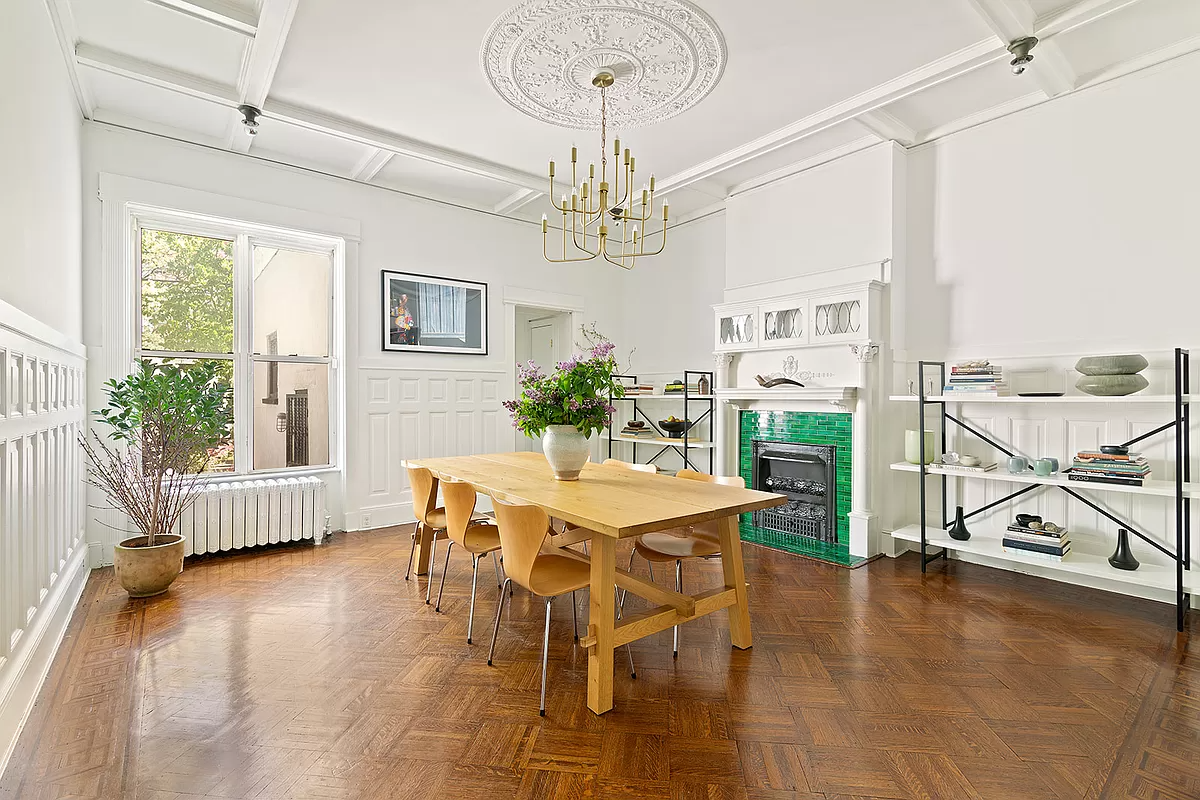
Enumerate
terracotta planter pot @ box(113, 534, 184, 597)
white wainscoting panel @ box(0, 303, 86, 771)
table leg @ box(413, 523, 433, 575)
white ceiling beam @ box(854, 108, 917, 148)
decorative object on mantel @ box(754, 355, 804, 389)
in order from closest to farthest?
white wainscoting panel @ box(0, 303, 86, 771) → terracotta planter pot @ box(113, 534, 184, 597) → table leg @ box(413, 523, 433, 575) → white ceiling beam @ box(854, 108, 917, 148) → decorative object on mantel @ box(754, 355, 804, 389)

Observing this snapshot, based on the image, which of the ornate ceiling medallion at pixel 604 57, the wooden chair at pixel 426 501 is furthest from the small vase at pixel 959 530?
the wooden chair at pixel 426 501

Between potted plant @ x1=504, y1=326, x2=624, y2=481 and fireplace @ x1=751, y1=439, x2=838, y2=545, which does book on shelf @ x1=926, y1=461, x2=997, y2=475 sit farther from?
potted plant @ x1=504, y1=326, x2=624, y2=481

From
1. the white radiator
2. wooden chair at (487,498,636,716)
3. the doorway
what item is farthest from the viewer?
the doorway

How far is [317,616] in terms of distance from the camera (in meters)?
3.16

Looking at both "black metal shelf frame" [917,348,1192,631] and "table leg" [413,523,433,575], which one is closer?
"black metal shelf frame" [917,348,1192,631]

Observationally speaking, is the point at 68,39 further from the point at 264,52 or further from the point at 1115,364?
the point at 1115,364

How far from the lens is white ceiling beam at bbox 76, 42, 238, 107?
3244mm

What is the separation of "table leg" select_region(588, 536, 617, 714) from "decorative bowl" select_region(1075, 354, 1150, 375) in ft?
9.93

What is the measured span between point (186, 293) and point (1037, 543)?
20.2 ft

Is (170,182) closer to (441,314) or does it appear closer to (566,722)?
(441,314)

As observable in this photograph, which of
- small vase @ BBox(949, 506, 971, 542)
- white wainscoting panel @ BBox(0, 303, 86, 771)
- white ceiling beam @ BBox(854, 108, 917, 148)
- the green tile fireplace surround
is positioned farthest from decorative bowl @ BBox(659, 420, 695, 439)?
white wainscoting panel @ BBox(0, 303, 86, 771)

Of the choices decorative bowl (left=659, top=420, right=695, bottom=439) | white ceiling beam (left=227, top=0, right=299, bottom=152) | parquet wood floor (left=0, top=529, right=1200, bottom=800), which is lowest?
parquet wood floor (left=0, top=529, right=1200, bottom=800)

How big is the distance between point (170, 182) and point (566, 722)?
463cm

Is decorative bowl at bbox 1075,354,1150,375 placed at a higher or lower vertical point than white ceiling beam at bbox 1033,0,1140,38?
lower
